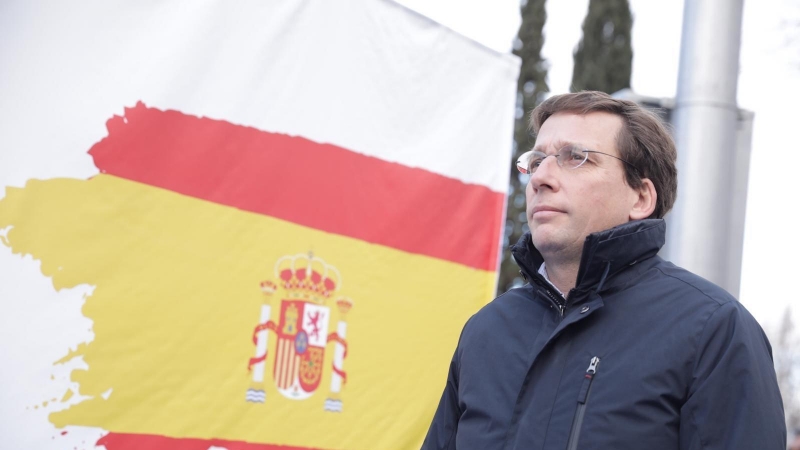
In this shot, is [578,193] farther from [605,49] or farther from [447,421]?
[605,49]

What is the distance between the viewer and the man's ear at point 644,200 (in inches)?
79.9

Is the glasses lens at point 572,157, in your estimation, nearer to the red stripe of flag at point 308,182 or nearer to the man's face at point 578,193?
the man's face at point 578,193

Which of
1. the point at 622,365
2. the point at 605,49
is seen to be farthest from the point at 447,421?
the point at 605,49

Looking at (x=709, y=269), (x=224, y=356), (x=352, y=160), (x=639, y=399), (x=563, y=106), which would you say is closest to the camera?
(x=639, y=399)

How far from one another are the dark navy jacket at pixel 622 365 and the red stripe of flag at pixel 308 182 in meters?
0.99

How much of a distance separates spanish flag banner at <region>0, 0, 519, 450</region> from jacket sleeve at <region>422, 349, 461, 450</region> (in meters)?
0.72

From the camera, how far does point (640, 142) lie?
6.68ft

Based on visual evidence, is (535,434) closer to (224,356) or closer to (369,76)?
(224,356)

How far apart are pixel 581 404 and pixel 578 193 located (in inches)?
20.1

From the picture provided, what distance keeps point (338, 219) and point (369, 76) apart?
0.54 m

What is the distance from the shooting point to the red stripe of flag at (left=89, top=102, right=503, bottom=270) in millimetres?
2506

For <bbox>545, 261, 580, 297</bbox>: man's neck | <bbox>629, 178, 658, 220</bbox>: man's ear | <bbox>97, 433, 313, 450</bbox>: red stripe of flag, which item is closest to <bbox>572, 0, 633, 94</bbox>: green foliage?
<bbox>97, 433, 313, 450</bbox>: red stripe of flag

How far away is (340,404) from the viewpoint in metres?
2.86

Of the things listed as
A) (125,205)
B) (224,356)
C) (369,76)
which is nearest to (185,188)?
(125,205)
